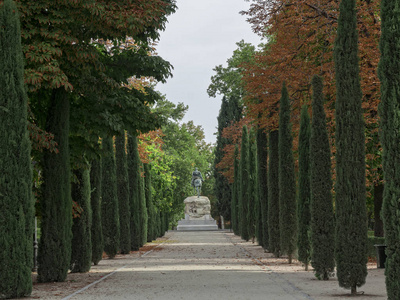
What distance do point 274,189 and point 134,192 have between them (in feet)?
29.5

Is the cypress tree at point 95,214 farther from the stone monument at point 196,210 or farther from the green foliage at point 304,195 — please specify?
the stone monument at point 196,210

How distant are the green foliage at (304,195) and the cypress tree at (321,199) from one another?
2.20 meters

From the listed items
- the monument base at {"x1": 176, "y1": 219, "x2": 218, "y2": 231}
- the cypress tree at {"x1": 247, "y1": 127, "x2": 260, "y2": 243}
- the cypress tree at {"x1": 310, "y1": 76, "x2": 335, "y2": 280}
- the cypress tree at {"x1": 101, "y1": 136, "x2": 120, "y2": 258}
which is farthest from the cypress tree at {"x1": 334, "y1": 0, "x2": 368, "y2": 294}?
the monument base at {"x1": 176, "y1": 219, "x2": 218, "y2": 231}

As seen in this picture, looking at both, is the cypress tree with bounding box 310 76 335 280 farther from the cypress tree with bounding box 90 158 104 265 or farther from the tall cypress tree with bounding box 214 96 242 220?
the tall cypress tree with bounding box 214 96 242 220

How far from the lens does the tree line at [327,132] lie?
9.53 metres

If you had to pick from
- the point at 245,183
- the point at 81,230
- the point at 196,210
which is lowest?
the point at 81,230

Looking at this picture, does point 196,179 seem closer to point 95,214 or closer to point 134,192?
point 134,192

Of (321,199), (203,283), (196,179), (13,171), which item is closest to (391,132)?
(321,199)

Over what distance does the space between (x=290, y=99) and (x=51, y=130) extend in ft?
35.0

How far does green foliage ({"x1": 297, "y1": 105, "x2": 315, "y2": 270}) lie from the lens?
58.5 ft

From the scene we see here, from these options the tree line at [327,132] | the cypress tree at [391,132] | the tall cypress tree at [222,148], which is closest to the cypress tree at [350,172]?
the tree line at [327,132]

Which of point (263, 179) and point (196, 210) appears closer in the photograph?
point (263, 179)

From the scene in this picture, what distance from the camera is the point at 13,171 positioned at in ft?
40.8

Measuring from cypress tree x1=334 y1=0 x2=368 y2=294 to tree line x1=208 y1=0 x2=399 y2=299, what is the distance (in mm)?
20
